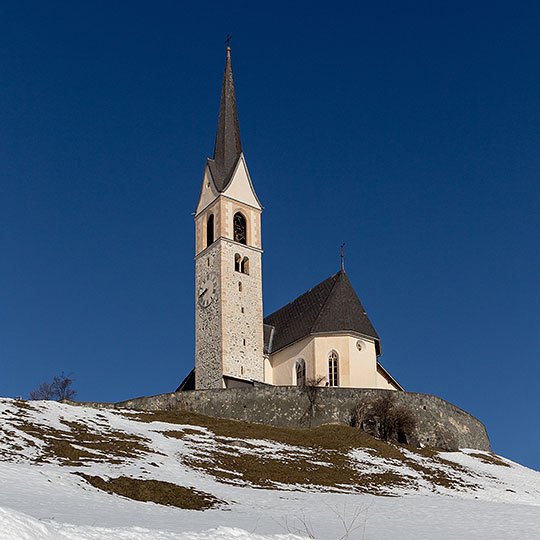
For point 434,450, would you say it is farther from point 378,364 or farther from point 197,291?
point 197,291

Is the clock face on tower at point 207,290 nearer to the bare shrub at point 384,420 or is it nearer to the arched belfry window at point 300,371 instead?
the arched belfry window at point 300,371

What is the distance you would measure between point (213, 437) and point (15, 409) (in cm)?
828

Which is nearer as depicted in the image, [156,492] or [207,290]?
[156,492]

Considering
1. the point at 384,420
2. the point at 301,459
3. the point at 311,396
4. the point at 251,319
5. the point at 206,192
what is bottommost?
the point at 301,459

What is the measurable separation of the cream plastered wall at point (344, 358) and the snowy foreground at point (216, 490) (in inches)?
412

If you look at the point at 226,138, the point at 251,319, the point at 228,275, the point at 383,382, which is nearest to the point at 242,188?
the point at 226,138

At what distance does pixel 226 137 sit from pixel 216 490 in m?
43.3

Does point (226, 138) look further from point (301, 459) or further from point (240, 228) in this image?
point (301, 459)

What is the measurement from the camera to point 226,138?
205 ft

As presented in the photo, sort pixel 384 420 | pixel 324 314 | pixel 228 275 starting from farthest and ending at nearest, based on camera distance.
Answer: pixel 228 275 → pixel 324 314 → pixel 384 420

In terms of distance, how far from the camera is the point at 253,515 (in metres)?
18.0

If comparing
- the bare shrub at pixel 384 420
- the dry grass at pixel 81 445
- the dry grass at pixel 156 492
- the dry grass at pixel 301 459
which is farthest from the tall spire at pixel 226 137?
the dry grass at pixel 156 492

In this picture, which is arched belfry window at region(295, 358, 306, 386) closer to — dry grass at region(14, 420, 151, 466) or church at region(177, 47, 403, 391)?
church at region(177, 47, 403, 391)

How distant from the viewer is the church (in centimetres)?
5184
